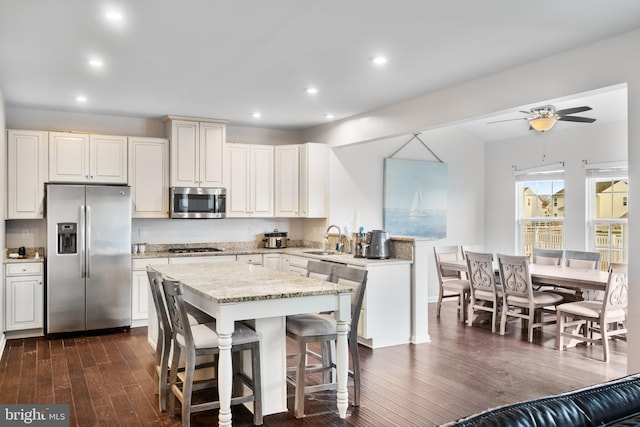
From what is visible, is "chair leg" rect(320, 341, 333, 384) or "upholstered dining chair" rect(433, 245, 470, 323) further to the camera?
"upholstered dining chair" rect(433, 245, 470, 323)

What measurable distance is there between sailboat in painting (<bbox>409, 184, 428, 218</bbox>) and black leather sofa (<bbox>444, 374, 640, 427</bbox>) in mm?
6031

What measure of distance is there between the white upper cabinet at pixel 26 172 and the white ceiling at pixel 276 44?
439mm

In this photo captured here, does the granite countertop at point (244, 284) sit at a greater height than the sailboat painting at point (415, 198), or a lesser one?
lesser

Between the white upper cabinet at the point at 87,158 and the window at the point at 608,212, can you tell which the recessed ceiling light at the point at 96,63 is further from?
the window at the point at 608,212

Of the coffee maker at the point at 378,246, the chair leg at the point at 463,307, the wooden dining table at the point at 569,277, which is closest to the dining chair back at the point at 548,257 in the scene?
the wooden dining table at the point at 569,277

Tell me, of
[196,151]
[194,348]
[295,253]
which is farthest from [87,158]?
[194,348]

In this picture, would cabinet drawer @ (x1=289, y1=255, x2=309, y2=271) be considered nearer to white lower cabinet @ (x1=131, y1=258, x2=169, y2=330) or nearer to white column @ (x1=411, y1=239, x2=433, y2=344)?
white column @ (x1=411, y1=239, x2=433, y2=344)

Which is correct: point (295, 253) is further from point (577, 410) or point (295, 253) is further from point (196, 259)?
point (577, 410)

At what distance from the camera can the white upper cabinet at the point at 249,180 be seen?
670cm

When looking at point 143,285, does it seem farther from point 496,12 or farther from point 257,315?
point 496,12

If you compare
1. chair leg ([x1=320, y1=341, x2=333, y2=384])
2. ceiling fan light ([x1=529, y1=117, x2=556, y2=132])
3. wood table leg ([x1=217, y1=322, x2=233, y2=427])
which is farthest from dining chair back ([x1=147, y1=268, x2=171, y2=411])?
ceiling fan light ([x1=529, y1=117, x2=556, y2=132])

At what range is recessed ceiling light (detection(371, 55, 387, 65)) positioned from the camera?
12.9 ft

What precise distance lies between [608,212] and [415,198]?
102 inches

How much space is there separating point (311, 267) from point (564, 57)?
2.54 metres
